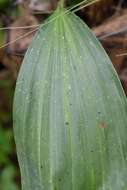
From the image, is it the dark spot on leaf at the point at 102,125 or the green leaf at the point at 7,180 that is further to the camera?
the green leaf at the point at 7,180

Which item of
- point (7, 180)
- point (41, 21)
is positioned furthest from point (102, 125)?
point (7, 180)

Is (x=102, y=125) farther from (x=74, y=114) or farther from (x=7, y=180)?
(x=7, y=180)

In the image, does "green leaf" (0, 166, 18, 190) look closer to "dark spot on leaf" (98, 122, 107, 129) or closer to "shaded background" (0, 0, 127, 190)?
"shaded background" (0, 0, 127, 190)

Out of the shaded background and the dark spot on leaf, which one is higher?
the shaded background

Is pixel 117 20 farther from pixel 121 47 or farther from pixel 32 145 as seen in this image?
pixel 32 145

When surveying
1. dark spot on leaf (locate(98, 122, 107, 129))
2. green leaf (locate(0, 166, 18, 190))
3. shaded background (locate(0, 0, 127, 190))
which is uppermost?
shaded background (locate(0, 0, 127, 190))

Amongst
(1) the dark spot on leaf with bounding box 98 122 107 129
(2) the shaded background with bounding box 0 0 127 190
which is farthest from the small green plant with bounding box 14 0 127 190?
(2) the shaded background with bounding box 0 0 127 190

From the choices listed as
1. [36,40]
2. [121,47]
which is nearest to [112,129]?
[36,40]

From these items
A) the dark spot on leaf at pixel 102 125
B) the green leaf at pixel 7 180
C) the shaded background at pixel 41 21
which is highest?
the shaded background at pixel 41 21

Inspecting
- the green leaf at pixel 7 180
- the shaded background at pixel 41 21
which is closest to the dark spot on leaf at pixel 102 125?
the shaded background at pixel 41 21

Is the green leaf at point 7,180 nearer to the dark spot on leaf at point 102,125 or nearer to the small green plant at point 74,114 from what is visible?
the small green plant at point 74,114
